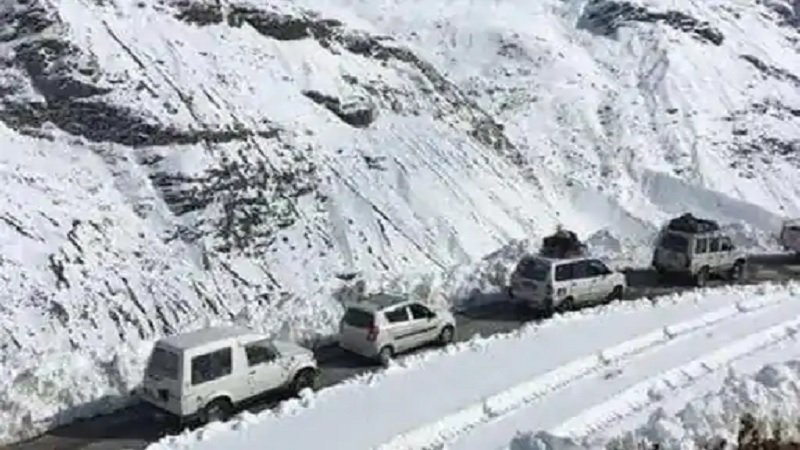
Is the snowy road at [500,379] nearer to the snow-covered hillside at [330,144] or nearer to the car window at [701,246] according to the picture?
the car window at [701,246]

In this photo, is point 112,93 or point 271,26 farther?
point 271,26

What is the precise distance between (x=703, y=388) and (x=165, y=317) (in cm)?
2818

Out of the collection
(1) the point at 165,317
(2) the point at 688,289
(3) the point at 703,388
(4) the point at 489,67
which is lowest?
(1) the point at 165,317

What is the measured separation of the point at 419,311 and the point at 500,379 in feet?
8.95

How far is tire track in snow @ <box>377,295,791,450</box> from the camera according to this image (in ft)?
62.0

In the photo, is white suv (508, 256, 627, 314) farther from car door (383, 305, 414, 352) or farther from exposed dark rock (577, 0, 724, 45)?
exposed dark rock (577, 0, 724, 45)

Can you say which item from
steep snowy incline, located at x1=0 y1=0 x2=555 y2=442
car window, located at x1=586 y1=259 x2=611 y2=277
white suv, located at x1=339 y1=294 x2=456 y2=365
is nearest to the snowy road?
white suv, located at x1=339 y1=294 x2=456 y2=365

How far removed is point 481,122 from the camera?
212ft

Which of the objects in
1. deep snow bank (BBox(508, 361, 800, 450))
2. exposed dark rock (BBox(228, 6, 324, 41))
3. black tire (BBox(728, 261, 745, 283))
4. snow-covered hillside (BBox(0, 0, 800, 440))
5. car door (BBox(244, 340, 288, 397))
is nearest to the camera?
deep snow bank (BBox(508, 361, 800, 450))

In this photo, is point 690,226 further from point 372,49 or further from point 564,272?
point 372,49

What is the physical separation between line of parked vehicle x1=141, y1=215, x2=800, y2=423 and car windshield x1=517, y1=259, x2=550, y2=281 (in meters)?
0.03

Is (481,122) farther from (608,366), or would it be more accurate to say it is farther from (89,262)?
(608,366)

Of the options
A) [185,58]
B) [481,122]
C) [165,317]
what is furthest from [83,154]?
[481,122]

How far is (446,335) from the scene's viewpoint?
24.6m
